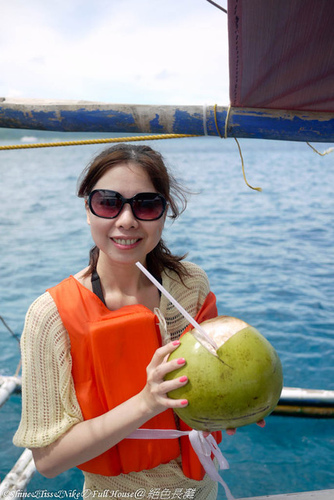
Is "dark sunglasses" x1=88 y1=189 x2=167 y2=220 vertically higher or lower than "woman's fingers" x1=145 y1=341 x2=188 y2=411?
higher

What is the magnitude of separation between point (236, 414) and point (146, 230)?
22.1 inches

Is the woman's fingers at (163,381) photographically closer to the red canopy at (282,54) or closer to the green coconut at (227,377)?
the green coconut at (227,377)

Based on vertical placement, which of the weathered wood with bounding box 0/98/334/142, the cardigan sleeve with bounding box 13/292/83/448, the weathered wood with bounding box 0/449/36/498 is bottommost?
the weathered wood with bounding box 0/449/36/498

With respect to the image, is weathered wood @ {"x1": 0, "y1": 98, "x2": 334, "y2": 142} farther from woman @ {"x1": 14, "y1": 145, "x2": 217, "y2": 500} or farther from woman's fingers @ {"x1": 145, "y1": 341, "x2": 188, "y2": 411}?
woman's fingers @ {"x1": 145, "y1": 341, "x2": 188, "y2": 411}

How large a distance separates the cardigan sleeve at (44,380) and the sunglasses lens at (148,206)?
35 cm

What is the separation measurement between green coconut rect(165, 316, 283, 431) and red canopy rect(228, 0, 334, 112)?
2.59 ft

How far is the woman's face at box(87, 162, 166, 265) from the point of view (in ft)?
4.41

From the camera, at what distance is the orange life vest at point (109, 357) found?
135 cm

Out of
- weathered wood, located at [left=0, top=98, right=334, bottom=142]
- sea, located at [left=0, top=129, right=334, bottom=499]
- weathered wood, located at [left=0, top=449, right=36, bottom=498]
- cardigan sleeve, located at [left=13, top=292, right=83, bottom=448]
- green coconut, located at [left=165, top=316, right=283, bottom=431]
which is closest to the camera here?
green coconut, located at [left=165, top=316, right=283, bottom=431]

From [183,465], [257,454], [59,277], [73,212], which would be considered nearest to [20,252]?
[59,277]

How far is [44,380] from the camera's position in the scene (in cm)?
131

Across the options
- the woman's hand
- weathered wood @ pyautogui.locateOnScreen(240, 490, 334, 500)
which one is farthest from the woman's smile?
weathered wood @ pyautogui.locateOnScreen(240, 490, 334, 500)

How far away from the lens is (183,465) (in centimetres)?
148

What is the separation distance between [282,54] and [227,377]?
3.15 feet
